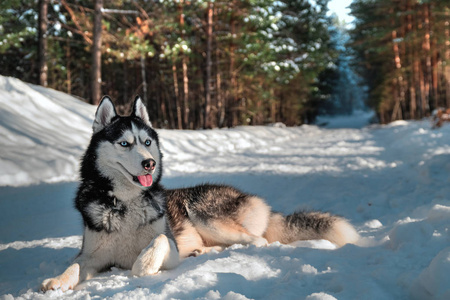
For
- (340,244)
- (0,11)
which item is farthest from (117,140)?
(0,11)

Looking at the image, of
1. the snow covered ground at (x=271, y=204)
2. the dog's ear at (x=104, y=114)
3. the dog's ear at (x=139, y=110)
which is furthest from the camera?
the dog's ear at (x=139, y=110)

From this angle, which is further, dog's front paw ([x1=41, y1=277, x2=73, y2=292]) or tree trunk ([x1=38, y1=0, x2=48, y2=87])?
tree trunk ([x1=38, y1=0, x2=48, y2=87])

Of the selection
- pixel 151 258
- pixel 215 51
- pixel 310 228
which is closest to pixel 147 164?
pixel 151 258

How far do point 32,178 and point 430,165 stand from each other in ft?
24.3

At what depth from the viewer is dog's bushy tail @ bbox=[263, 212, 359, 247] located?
10.1 ft

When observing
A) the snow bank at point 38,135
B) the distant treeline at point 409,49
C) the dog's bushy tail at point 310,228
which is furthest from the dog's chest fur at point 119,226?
the distant treeline at point 409,49

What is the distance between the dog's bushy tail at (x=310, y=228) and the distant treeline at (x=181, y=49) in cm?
1085

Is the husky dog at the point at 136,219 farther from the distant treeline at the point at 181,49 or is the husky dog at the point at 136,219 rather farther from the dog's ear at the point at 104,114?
the distant treeline at the point at 181,49

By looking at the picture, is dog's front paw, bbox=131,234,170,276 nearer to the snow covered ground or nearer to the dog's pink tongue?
the snow covered ground

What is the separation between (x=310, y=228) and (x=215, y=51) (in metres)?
18.0

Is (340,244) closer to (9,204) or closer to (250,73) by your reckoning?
(9,204)

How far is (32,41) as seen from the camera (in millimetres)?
21188

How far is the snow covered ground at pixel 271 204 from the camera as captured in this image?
2.07 meters

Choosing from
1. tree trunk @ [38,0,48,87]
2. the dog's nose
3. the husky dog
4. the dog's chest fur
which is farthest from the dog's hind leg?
tree trunk @ [38,0,48,87]
